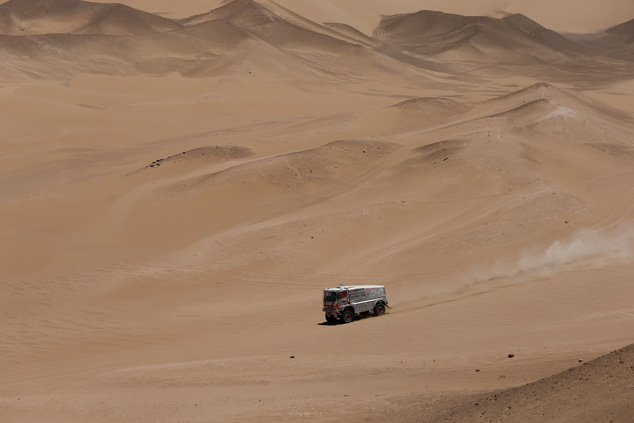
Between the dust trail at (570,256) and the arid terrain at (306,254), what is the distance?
78 millimetres

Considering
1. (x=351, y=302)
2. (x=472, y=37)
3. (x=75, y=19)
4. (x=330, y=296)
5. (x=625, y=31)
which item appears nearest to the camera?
(x=330, y=296)

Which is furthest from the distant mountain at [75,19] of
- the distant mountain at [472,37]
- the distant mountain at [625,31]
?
the distant mountain at [625,31]

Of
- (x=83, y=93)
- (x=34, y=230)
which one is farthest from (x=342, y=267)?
(x=83, y=93)

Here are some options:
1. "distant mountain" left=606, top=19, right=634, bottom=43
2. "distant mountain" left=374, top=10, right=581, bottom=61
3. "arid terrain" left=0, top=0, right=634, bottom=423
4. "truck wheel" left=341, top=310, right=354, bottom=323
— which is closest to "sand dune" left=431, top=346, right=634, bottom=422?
"arid terrain" left=0, top=0, right=634, bottom=423

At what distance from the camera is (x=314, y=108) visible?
52312mm

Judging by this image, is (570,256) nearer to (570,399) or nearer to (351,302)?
(351,302)

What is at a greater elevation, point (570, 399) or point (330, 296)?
point (330, 296)

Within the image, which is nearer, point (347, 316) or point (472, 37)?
point (347, 316)

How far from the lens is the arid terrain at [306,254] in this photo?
12422 millimetres

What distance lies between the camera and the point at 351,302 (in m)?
17.7

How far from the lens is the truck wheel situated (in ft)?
57.5

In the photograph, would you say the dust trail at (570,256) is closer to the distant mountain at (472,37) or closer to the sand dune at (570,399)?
the sand dune at (570,399)

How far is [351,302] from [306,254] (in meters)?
5.23

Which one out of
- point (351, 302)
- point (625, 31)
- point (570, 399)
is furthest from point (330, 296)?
point (625, 31)
